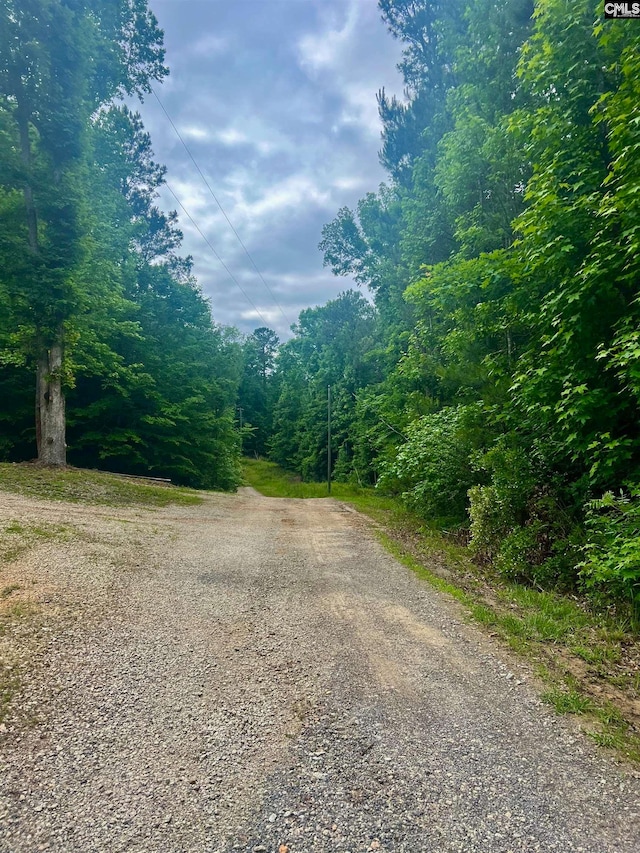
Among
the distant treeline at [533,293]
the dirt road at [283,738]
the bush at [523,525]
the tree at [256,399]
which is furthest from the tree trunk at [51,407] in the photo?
the tree at [256,399]

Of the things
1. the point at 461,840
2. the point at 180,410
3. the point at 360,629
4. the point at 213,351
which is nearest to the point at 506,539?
the point at 360,629

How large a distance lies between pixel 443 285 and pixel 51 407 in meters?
10.2

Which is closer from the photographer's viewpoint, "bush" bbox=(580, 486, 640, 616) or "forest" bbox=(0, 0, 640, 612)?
"bush" bbox=(580, 486, 640, 616)

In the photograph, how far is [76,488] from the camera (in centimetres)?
981

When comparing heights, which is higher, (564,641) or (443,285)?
(443,285)

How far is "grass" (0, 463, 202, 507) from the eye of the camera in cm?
900

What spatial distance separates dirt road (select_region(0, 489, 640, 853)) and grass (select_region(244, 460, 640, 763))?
0.62ft

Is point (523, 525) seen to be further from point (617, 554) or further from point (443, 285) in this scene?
point (443, 285)

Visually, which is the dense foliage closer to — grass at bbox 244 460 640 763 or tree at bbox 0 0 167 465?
tree at bbox 0 0 167 465

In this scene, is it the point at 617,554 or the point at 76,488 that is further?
the point at 76,488

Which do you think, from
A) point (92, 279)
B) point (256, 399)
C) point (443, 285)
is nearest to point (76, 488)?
Answer: point (92, 279)

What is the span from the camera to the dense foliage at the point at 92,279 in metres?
10.6

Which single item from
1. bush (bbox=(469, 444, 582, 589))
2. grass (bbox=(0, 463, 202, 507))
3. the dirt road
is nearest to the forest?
bush (bbox=(469, 444, 582, 589))

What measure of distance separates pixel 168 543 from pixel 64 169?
10.5 metres
